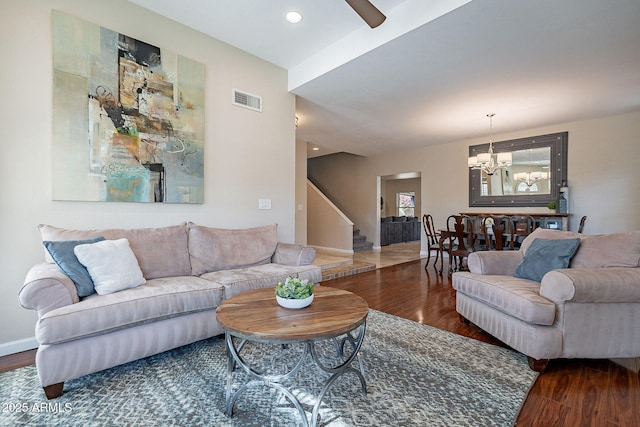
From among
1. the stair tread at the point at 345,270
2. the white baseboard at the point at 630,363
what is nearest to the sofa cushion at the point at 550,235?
the white baseboard at the point at 630,363

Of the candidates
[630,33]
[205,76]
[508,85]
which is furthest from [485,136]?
[205,76]

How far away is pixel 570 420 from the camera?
1.44 meters

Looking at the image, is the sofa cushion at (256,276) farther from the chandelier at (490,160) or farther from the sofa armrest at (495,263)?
the chandelier at (490,160)

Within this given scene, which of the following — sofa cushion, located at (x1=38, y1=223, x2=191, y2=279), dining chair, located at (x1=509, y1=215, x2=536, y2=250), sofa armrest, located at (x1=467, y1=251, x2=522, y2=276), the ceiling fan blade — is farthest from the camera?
dining chair, located at (x1=509, y1=215, x2=536, y2=250)

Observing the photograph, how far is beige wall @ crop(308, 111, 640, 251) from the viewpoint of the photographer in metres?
4.74

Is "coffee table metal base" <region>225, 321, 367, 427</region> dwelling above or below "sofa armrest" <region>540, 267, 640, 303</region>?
below

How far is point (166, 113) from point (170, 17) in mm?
982

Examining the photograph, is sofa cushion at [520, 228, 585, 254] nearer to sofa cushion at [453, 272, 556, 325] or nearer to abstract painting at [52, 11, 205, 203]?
sofa cushion at [453, 272, 556, 325]

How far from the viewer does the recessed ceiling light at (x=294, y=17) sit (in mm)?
2748

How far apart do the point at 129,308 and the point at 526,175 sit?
6.81 metres

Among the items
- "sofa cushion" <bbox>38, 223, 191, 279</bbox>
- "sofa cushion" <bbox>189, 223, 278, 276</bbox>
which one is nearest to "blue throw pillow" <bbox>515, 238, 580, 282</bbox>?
"sofa cushion" <bbox>189, 223, 278, 276</bbox>

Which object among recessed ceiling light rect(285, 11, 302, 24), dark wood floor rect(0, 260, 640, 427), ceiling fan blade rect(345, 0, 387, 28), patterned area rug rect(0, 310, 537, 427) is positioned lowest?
dark wood floor rect(0, 260, 640, 427)

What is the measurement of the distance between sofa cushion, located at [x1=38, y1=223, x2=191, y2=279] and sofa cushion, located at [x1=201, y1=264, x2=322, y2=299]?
A: 0.30m

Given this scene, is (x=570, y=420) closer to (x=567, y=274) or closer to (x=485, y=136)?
(x=567, y=274)
